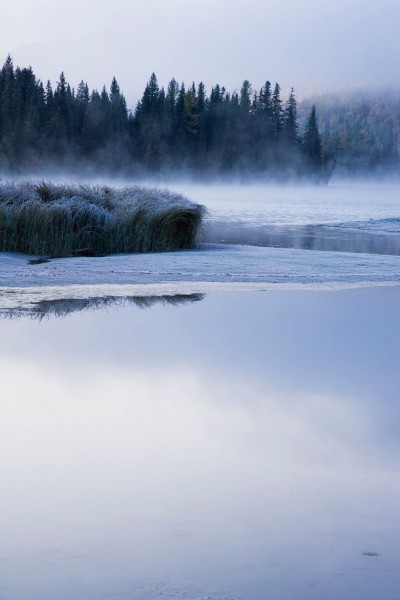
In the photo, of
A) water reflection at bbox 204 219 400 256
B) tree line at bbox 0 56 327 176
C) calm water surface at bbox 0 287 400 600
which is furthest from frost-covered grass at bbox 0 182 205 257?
tree line at bbox 0 56 327 176

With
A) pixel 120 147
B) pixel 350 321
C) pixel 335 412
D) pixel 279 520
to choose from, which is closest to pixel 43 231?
pixel 350 321

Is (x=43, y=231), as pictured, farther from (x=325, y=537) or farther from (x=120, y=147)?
(x=120, y=147)

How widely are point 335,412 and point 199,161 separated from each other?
89.3m

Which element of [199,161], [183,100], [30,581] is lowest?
[30,581]

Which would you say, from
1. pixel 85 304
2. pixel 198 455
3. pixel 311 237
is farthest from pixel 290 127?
pixel 198 455

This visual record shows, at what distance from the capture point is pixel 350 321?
7.69 m

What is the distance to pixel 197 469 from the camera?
141 inches

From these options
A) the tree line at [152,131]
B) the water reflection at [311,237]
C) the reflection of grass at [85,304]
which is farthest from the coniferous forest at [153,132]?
the reflection of grass at [85,304]

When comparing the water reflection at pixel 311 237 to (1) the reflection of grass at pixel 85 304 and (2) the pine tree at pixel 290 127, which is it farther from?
(2) the pine tree at pixel 290 127

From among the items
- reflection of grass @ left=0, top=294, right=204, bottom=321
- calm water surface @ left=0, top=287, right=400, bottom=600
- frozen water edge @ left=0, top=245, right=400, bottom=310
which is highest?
frozen water edge @ left=0, top=245, right=400, bottom=310

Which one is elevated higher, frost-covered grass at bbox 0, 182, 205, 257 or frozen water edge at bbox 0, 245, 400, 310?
frost-covered grass at bbox 0, 182, 205, 257

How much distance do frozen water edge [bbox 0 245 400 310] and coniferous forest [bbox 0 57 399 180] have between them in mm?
63320

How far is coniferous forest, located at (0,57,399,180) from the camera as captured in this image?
77750 millimetres

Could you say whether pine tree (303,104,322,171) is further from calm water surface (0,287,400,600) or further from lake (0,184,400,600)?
calm water surface (0,287,400,600)
